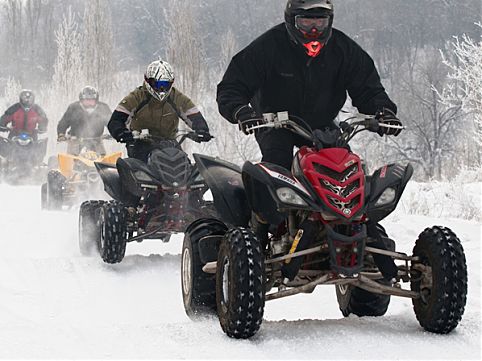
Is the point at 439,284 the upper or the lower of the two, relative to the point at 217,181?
lower

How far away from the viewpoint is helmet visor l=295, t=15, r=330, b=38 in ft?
18.7

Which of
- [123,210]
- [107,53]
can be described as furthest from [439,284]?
[107,53]

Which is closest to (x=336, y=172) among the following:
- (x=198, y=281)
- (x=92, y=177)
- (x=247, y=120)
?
(x=247, y=120)

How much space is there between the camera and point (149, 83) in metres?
9.73

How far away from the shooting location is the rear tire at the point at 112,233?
28.0ft

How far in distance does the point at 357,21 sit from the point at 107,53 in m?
31.7

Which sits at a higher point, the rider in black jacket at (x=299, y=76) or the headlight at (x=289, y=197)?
the rider in black jacket at (x=299, y=76)

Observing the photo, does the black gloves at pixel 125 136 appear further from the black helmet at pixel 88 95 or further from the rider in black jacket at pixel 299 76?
the black helmet at pixel 88 95

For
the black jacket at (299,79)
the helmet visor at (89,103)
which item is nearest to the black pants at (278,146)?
the black jacket at (299,79)

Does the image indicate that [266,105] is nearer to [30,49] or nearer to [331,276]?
[331,276]

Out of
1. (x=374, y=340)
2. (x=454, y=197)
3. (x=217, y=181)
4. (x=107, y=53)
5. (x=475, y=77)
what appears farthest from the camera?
(x=107, y=53)

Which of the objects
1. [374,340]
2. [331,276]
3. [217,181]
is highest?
[217,181]

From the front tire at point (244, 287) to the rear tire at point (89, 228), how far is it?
4.61 m

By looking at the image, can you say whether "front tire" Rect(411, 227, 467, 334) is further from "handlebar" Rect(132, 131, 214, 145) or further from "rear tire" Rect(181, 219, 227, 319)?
"handlebar" Rect(132, 131, 214, 145)
